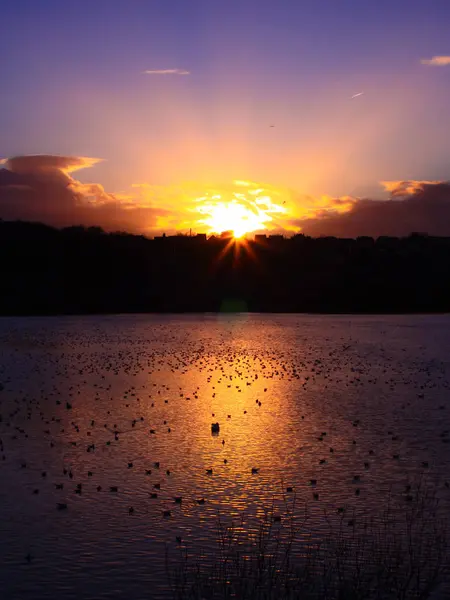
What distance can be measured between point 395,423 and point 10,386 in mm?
16372

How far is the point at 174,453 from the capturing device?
19031 millimetres

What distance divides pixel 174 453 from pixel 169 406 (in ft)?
24.3

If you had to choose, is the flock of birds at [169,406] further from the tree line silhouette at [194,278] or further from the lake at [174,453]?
the tree line silhouette at [194,278]

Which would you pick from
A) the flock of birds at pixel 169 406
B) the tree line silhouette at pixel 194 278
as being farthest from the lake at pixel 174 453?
the tree line silhouette at pixel 194 278

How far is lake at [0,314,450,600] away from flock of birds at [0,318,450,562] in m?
0.07

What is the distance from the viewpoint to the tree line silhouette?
162 metres

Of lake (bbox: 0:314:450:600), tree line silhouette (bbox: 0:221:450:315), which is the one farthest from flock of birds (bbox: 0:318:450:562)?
tree line silhouette (bbox: 0:221:450:315)

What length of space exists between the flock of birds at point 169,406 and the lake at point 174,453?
0.24 ft

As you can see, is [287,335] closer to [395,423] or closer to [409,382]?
[409,382]

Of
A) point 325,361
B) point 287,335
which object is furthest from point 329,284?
point 325,361

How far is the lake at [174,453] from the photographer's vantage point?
1204 cm

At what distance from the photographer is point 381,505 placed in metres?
14.4

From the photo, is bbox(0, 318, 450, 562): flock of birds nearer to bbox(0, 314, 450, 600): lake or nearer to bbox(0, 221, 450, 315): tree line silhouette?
bbox(0, 314, 450, 600): lake

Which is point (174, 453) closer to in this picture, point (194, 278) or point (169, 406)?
point (169, 406)
